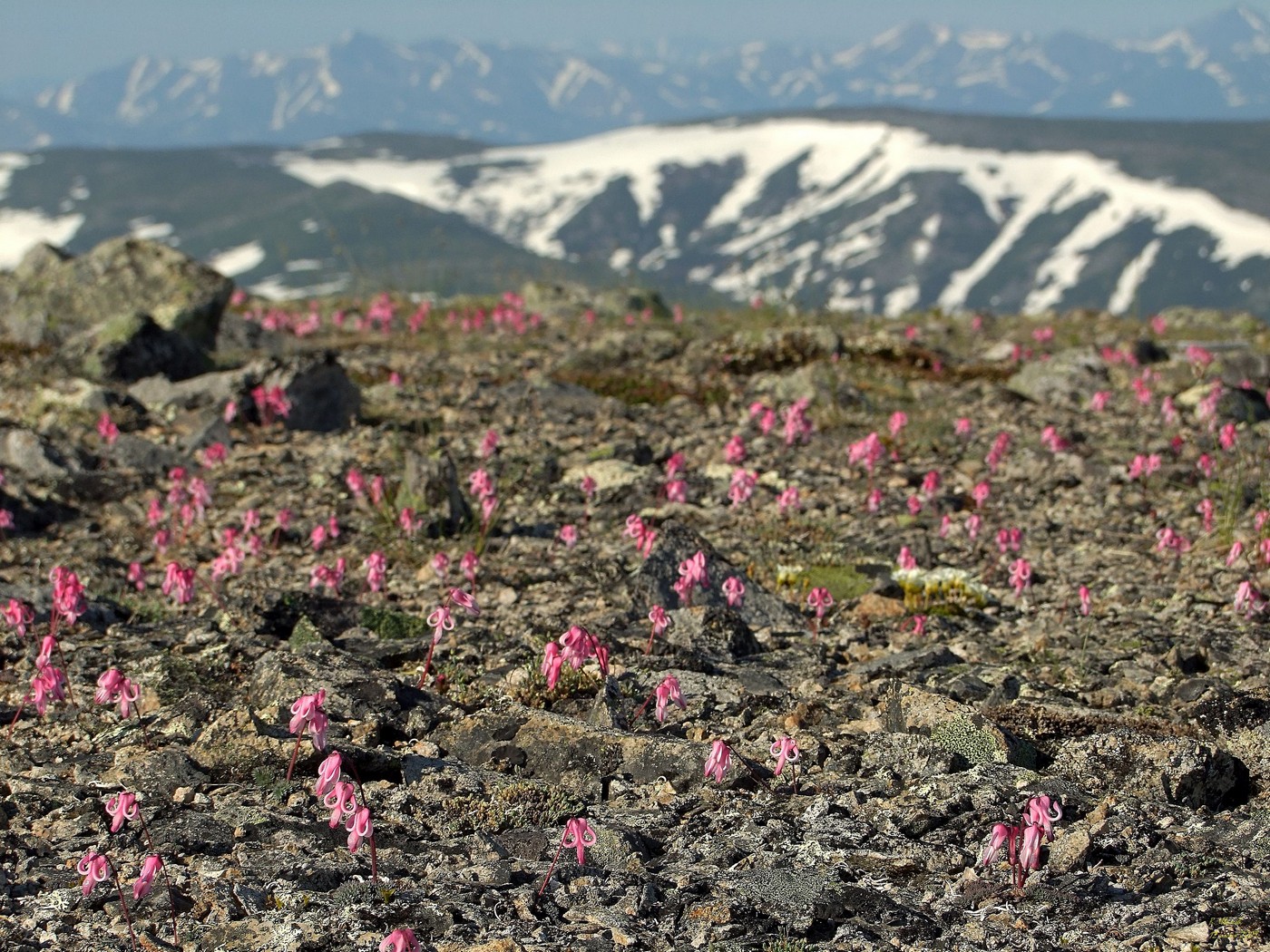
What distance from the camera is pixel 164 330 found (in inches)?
777

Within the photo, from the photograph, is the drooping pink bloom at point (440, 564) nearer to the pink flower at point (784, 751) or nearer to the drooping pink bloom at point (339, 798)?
the pink flower at point (784, 751)

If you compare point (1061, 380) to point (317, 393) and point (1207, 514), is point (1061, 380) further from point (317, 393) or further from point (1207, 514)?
point (317, 393)

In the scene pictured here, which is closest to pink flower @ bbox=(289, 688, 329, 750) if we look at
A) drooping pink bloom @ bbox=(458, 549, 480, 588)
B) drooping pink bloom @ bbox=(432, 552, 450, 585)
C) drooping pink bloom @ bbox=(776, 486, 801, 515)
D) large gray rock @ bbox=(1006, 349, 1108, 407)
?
drooping pink bloom @ bbox=(458, 549, 480, 588)

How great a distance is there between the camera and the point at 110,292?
2425 centimetres

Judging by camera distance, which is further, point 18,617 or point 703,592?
point 703,592

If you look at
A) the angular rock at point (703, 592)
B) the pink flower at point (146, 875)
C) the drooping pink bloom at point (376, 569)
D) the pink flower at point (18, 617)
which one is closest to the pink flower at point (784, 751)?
the angular rock at point (703, 592)

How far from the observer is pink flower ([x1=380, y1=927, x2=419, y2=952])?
16.7ft

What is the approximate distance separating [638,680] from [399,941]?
3606 mm

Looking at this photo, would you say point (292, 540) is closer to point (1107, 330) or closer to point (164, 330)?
point (164, 330)

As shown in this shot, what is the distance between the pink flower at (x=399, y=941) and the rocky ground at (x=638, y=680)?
41cm

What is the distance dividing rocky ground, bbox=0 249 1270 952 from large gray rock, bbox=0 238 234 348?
432 cm

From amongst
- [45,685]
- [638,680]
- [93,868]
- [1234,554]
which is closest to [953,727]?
[638,680]

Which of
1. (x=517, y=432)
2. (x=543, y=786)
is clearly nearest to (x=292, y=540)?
(x=517, y=432)

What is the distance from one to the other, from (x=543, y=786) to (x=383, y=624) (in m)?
3.19
